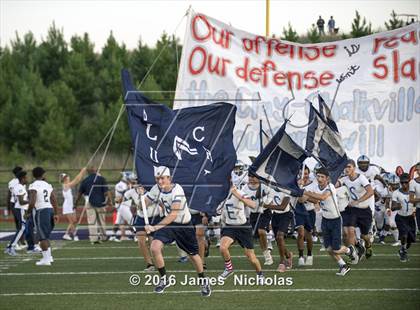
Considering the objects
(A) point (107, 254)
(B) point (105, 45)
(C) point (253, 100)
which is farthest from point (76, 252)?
(B) point (105, 45)

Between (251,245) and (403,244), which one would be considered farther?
A: (403,244)

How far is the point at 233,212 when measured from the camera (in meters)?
14.0

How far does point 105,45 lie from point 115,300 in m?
39.6

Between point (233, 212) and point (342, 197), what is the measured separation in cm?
271

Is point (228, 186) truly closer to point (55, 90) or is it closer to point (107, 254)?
point (107, 254)

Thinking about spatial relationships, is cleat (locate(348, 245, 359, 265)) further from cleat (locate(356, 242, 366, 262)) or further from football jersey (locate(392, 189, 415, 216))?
football jersey (locate(392, 189, 415, 216))

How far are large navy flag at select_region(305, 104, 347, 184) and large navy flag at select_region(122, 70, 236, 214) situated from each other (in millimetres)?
1273

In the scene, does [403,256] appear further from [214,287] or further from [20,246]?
[20,246]

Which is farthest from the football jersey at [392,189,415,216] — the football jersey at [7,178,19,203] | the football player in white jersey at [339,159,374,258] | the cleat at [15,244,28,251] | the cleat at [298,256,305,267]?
the cleat at [15,244,28,251]

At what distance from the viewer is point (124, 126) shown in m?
41.9

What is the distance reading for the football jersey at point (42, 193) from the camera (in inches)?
660

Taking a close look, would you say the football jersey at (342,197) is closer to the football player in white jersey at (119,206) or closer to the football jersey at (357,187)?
the football jersey at (357,187)

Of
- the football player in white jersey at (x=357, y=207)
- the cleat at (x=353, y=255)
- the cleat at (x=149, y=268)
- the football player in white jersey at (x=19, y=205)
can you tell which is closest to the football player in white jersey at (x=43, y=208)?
the cleat at (x=149, y=268)

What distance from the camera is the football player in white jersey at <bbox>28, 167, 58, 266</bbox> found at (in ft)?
54.7
